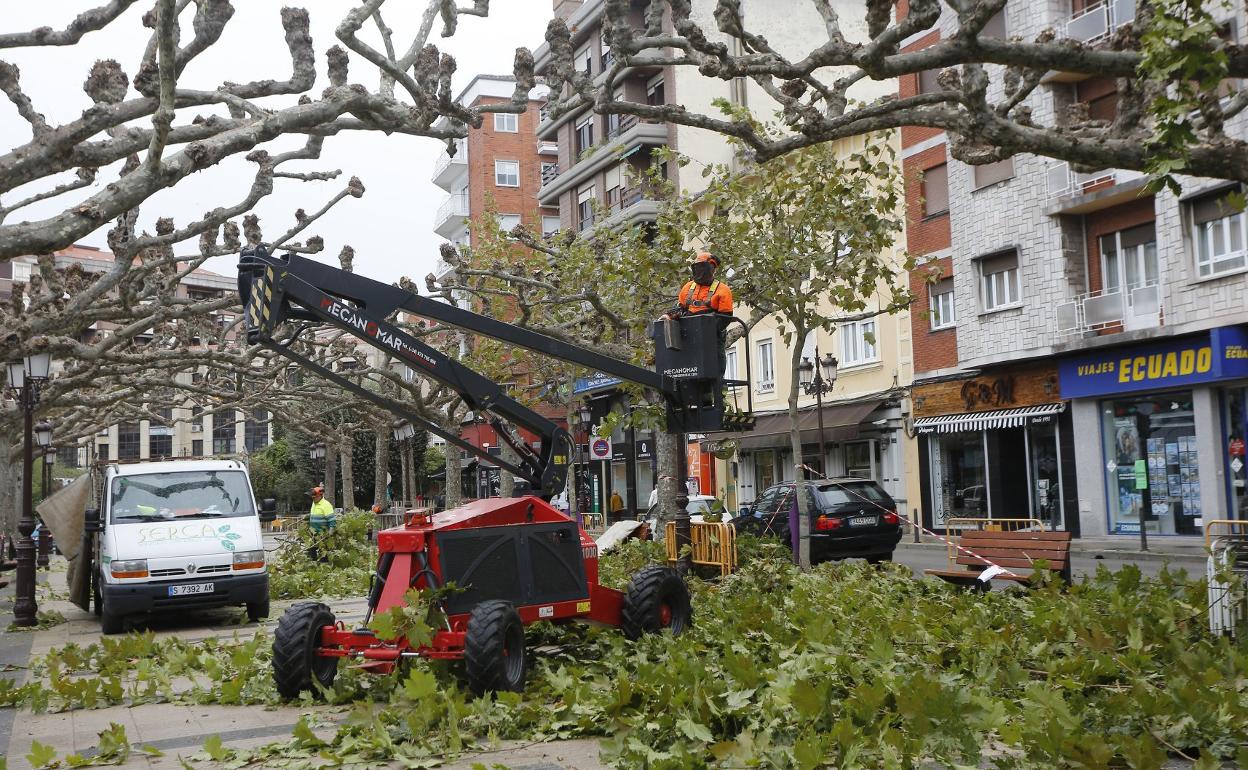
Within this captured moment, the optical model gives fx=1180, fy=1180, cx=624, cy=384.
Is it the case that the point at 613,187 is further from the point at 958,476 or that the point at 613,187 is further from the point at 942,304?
the point at 958,476

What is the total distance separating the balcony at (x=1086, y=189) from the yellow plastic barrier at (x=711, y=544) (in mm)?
13451

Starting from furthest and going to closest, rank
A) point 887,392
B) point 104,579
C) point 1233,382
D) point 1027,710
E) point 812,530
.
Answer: point 887,392
point 1233,382
point 812,530
point 104,579
point 1027,710

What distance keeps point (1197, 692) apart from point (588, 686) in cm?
355

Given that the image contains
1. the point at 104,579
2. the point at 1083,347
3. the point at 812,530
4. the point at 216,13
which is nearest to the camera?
the point at 216,13

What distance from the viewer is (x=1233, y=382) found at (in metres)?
23.4

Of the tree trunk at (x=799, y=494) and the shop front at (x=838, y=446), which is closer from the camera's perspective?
the tree trunk at (x=799, y=494)

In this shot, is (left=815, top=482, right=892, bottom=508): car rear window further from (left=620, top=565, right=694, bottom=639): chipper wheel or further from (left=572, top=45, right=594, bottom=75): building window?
(left=572, top=45, right=594, bottom=75): building window

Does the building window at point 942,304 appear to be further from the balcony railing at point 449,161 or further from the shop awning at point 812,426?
the balcony railing at point 449,161

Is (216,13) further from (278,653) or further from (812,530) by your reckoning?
(812,530)

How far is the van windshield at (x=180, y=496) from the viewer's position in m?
15.1

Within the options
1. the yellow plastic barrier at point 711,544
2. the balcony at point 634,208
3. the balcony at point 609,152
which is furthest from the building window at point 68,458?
the yellow plastic barrier at point 711,544

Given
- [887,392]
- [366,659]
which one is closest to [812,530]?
[366,659]

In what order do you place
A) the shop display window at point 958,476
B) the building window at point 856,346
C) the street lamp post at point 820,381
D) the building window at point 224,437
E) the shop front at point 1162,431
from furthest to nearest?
the building window at point 224,437 → the building window at point 856,346 → the shop display window at point 958,476 → the street lamp post at point 820,381 → the shop front at point 1162,431

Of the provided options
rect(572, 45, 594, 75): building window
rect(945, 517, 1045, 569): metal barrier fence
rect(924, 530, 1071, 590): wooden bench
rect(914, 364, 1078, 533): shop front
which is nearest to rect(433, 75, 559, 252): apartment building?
rect(572, 45, 594, 75): building window
